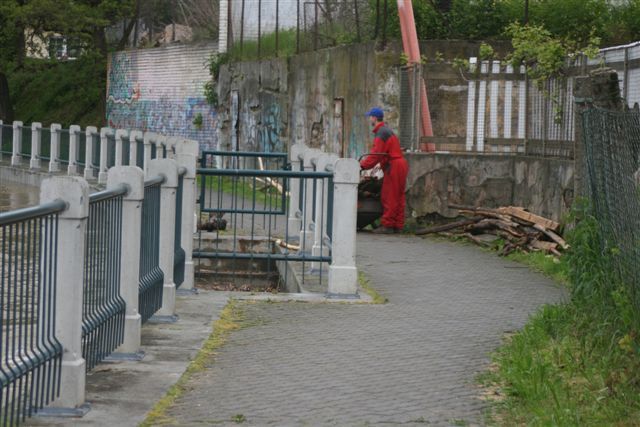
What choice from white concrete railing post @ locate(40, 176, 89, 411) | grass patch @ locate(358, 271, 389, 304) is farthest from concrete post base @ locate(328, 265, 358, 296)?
white concrete railing post @ locate(40, 176, 89, 411)

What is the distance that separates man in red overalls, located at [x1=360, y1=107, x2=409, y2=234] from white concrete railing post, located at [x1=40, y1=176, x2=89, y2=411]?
12.0m

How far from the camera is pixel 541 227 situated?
1614 centimetres

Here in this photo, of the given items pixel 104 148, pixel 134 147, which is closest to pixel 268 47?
pixel 104 148

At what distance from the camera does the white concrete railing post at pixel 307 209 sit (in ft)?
47.6

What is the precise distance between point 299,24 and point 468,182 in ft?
36.5

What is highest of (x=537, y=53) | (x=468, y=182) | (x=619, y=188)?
(x=537, y=53)

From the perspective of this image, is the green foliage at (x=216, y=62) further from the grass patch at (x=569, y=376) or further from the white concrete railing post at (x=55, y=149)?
the grass patch at (x=569, y=376)

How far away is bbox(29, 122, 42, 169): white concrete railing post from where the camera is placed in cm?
3434

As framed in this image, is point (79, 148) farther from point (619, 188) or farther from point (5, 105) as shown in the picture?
point (619, 188)

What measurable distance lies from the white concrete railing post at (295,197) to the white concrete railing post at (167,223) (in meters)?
6.39

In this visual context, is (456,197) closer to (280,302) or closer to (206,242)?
(206,242)

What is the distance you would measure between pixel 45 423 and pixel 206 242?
32.7 feet

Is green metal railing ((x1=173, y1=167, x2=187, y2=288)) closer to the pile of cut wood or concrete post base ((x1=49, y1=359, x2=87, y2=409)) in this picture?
concrete post base ((x1=49, y1=359, x2=87, y2=409))

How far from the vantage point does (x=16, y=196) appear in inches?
1160
